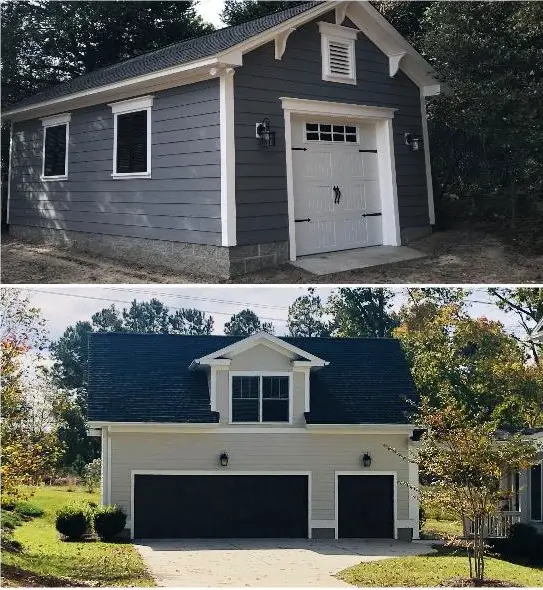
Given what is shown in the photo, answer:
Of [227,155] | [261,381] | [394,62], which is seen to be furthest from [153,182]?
[394,62]

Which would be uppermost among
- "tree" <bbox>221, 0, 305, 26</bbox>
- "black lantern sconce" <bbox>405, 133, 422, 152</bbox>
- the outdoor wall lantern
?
"tree" <bbox>221, 0, 305, 26</bbox>

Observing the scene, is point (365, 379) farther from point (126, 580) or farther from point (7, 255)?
point (7, 255)

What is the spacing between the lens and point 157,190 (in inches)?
420

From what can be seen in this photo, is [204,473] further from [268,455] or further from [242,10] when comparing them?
[242,10]

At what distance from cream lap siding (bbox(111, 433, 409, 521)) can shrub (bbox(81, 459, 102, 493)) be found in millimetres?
313

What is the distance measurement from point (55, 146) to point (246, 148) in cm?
512

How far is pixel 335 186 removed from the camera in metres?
11.5

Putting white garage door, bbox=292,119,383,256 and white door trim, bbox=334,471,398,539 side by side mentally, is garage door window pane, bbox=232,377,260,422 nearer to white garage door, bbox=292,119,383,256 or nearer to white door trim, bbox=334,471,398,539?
white door trim, bbox=334,471,398,539

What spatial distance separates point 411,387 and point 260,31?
549 centimetres

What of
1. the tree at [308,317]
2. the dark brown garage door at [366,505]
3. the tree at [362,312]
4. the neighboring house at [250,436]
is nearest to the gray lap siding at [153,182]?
the tree at [308,317]

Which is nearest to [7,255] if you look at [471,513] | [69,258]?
[69,258]

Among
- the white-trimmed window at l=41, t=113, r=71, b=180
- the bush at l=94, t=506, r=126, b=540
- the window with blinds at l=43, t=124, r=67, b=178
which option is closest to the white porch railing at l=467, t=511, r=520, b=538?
A: the bush at l=94, t=506, r=126, b=540

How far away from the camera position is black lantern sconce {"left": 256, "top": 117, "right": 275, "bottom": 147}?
9914 mm

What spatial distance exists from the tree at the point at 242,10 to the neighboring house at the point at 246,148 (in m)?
2.58
